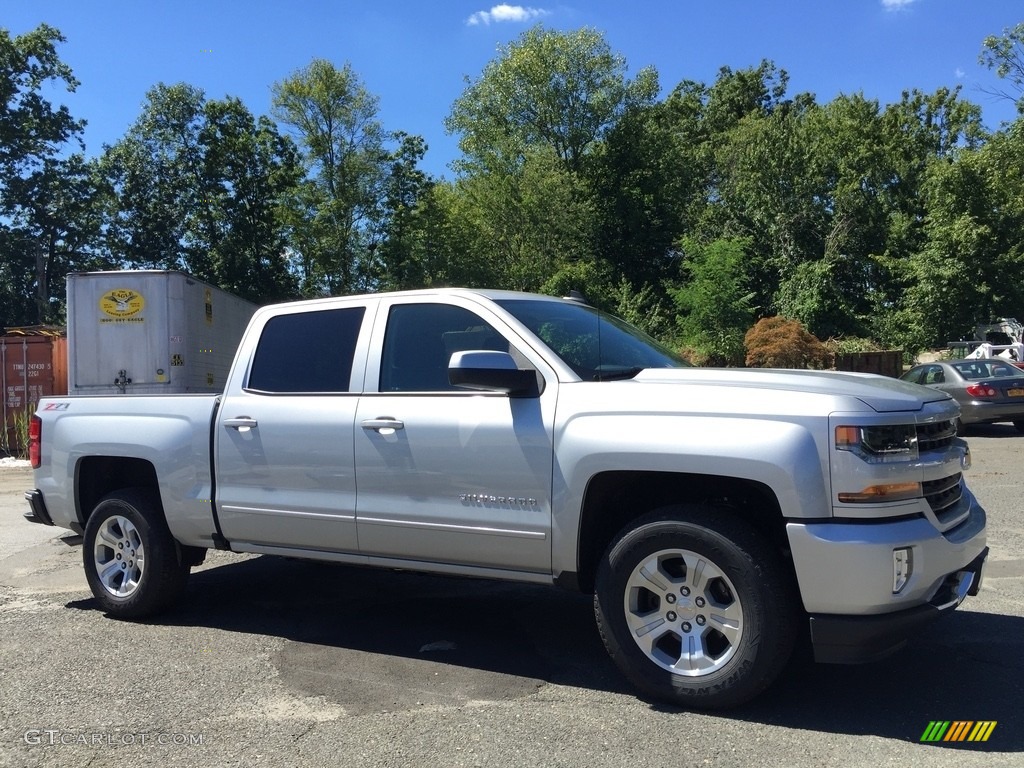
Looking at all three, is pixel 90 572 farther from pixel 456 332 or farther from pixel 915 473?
pixel 915 473

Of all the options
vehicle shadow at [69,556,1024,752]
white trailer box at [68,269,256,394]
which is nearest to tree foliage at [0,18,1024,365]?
white trailer box at [68,269,256,394]

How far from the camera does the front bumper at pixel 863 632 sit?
3.66m

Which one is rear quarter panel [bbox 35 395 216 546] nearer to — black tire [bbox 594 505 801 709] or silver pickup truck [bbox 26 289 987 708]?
silver pickup truck [bbox 26 289 987 708]

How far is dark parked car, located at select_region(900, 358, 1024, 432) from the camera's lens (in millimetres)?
15945

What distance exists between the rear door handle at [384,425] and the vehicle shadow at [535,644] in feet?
4.21

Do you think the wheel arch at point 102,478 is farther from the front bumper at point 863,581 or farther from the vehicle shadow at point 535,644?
the front bumper at point 863,581

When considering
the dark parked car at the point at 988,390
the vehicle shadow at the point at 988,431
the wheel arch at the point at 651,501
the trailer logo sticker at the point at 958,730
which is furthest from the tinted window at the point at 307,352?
the vehicle shadow at the point at 988,431

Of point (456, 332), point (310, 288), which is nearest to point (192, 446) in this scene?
point (456, 332)

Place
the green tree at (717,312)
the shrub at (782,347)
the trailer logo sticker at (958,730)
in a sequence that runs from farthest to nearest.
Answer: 1. the green tree at (717,312)
2. the shrub at (782,347)
3. the trailer logo sticker at (958,730)

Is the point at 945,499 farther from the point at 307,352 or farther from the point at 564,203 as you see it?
the point at 564,203

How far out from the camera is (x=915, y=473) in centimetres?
379

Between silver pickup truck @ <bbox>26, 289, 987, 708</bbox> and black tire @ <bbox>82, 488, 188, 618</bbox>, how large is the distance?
15mm

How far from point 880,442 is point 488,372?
5.88 ft

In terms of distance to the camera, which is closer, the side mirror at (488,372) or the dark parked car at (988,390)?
the side mirror at (488,372)
